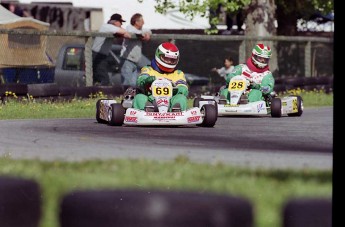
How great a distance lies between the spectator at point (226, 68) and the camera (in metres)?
22.9

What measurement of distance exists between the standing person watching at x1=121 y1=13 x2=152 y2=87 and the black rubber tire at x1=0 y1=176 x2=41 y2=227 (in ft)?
45.6

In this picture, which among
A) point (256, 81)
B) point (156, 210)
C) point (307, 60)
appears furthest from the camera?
point (307, 60)

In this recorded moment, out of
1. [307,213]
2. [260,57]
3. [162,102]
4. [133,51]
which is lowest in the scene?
[307,213]

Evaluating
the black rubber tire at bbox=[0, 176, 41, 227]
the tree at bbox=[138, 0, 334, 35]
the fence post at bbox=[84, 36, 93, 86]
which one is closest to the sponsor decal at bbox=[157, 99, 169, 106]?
the fence post at bbox=[84, 36, 93, 86]

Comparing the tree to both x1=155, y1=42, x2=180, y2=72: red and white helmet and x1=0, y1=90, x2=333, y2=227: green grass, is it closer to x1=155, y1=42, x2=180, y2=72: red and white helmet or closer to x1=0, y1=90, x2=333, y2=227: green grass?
x1=155, y1=42, x2=180, y2=72: red and white helmet

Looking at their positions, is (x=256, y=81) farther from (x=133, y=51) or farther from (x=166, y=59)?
(x=166, y=59)

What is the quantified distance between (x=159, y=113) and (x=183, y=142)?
2050mm

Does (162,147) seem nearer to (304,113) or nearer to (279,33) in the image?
(304,113)

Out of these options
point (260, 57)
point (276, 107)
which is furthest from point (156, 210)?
point (260, 57)

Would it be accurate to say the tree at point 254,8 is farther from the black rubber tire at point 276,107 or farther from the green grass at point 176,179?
the green grass at point 176,179

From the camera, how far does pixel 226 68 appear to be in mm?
23078

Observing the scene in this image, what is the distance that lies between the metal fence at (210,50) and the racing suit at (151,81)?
4.06 metres

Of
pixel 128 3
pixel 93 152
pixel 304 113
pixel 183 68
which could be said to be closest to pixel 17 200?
pixel 93 152

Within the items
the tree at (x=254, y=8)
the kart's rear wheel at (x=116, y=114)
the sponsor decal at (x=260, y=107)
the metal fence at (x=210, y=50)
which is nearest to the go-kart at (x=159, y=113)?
the kart's rear wheel at (x=116, y=114)
